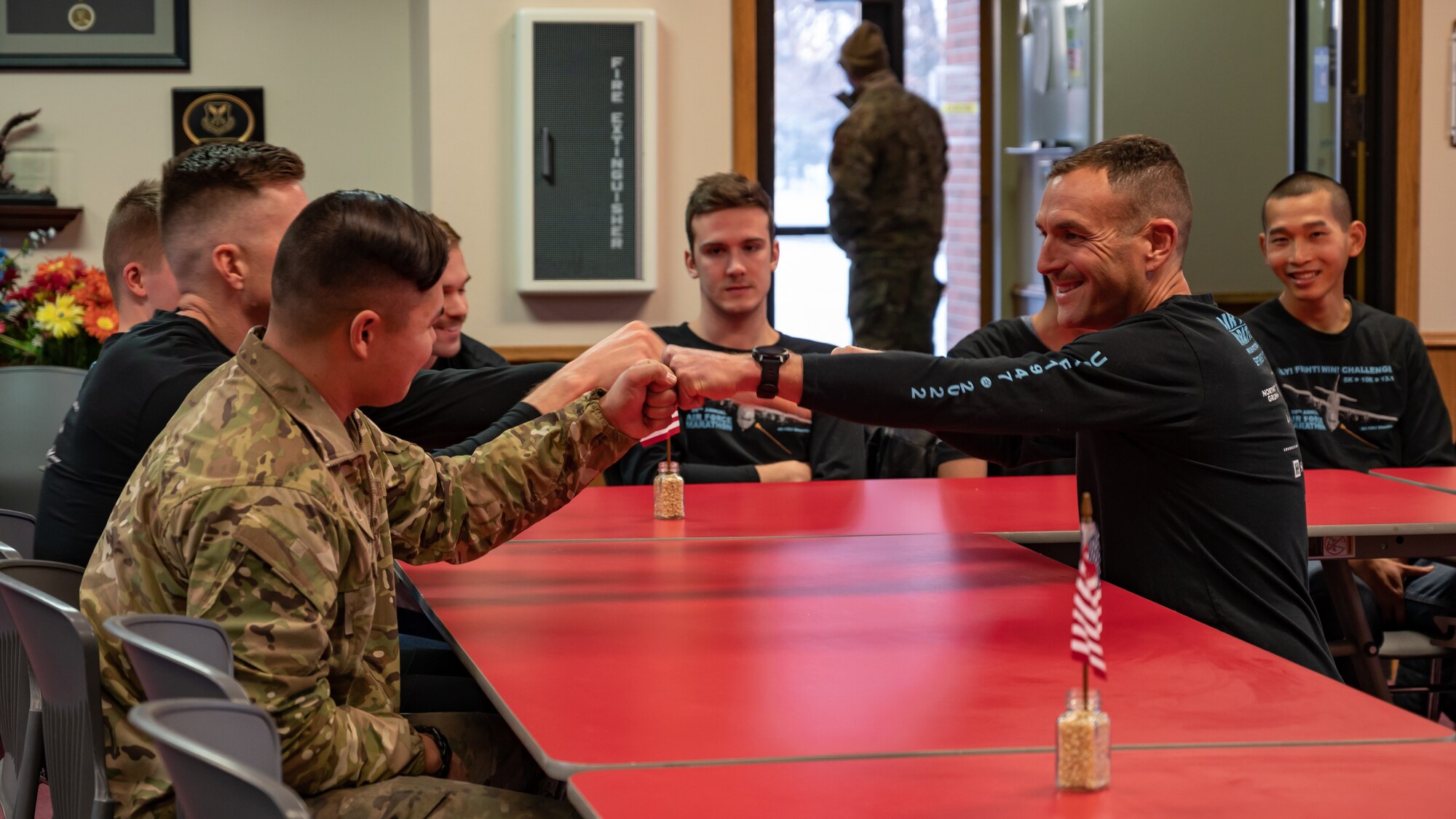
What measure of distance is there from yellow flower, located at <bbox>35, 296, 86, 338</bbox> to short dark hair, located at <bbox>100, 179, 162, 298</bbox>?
98 cm

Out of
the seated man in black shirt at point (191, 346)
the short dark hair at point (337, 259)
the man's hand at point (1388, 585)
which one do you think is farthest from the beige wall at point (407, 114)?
the short dark hair at point (337, 259)

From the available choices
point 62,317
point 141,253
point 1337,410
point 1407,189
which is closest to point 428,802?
point 141,253

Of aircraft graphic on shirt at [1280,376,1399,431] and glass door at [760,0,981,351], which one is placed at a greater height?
glass door at [760,0,981,351]

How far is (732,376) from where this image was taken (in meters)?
2.47

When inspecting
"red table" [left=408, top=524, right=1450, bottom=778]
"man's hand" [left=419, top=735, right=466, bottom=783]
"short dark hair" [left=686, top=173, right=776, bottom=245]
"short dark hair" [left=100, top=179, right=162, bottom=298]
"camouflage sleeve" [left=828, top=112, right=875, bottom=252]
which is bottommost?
"man's hand" [left=419, top=735, right=466, bottom=783]

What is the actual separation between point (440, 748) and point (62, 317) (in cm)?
255

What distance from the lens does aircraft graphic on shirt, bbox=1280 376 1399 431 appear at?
13.2ft

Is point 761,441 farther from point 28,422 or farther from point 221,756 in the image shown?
point 221,756

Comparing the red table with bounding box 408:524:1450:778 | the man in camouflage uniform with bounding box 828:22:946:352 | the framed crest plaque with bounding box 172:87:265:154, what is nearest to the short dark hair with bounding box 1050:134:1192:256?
the red table with bounding box 408:524:1450:778

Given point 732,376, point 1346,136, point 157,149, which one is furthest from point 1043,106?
point 732,376

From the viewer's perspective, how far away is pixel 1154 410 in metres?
2.22

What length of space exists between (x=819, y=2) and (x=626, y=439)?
5.10 meters

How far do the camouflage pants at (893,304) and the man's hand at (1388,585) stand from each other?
2799 mm

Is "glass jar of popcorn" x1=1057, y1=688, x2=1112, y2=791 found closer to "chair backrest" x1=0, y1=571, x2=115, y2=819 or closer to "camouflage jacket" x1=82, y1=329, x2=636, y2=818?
"camouflage jacket" x1=82, y1=329, x2=636, y2=818
